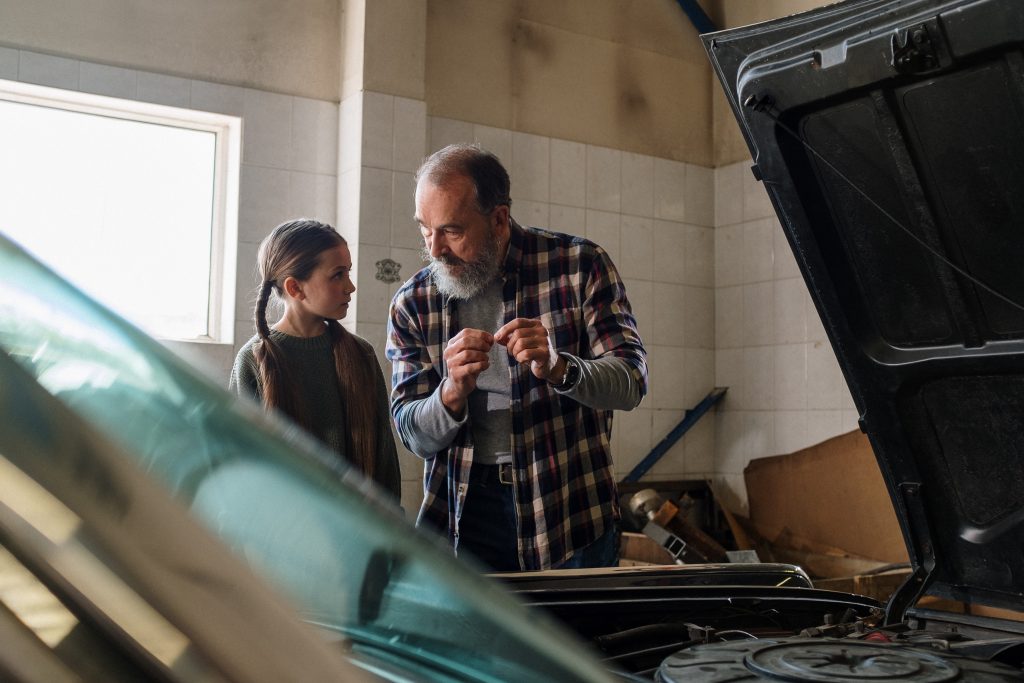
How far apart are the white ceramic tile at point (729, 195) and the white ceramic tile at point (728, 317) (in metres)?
0.40

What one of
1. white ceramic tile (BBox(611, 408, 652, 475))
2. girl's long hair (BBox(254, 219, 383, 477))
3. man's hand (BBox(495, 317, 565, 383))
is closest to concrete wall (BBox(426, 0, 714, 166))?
white ceramic tile (BBox(611, 408, 652, 475))

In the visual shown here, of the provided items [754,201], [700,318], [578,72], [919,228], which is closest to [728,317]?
[700,318]

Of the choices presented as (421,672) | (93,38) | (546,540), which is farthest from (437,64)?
(421,672)

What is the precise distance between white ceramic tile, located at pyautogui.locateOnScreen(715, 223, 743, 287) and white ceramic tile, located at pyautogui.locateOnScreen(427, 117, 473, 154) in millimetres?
1682

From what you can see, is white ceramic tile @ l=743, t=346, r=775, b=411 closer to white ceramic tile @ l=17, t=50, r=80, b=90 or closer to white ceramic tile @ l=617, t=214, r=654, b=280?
white ceramic tile @ l=617, t=214, r=654, b=280

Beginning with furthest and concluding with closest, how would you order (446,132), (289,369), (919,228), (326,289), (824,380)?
(824,380)
(446,132)
(326,289)
(289,369)
(919,228)

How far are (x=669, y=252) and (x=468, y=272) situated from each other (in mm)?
3583

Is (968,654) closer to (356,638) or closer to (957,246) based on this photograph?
(957,246)

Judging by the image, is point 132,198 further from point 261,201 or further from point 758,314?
point 758,314

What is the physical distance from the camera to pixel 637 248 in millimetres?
5375

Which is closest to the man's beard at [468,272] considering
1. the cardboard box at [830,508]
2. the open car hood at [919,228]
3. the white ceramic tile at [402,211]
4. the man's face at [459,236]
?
the man's face at [459,236]

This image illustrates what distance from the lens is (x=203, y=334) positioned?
427 cm

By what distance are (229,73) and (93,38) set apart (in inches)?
21.9

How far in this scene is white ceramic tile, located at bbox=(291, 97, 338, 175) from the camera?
14.5 ft
